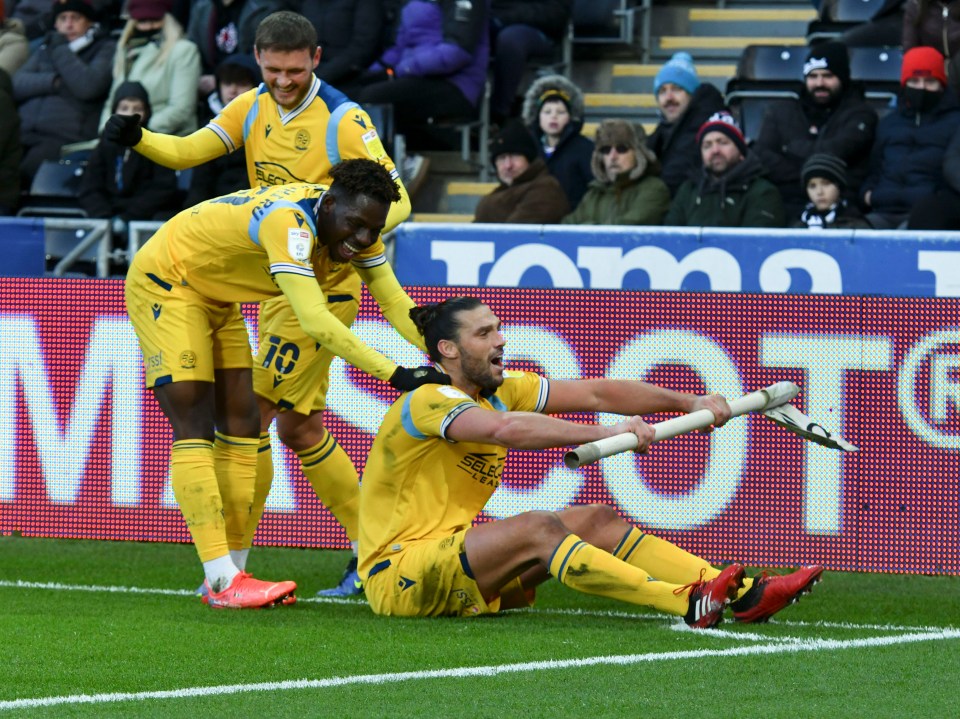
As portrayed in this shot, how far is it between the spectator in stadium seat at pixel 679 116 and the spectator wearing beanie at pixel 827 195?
963 millimetres

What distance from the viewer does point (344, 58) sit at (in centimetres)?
1246

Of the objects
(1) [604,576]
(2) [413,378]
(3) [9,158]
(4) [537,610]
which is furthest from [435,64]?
(1) [604,576]

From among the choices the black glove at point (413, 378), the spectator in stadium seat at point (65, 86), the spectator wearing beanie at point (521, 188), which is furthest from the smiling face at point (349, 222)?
the spectator in stadium seat at point (65, 86)

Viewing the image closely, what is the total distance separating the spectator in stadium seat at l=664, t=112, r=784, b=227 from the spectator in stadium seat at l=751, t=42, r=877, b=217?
422mm

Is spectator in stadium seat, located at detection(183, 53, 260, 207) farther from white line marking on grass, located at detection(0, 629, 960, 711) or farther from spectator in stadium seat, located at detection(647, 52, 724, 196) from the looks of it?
white line marking on grass, located at detection(0, 629, 960, 711)

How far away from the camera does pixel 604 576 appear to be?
20.0 feet

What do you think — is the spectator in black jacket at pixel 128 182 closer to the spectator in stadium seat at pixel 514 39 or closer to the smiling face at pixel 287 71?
the spectator in stadium seat at pixel 514 39

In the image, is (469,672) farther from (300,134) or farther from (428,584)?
(300,134)

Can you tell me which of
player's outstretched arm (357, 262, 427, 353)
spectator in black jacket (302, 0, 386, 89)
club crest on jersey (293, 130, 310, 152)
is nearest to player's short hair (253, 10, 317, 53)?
club crest on jersey (293, 130, 310, 152)

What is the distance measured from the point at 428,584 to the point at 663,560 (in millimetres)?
842

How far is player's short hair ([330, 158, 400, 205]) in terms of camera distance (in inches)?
257

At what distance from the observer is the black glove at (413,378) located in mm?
6270

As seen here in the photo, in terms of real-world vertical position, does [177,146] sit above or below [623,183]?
above

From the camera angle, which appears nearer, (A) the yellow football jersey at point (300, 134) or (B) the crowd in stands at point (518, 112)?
(A) the yellow football jersey at point (300, 134)
